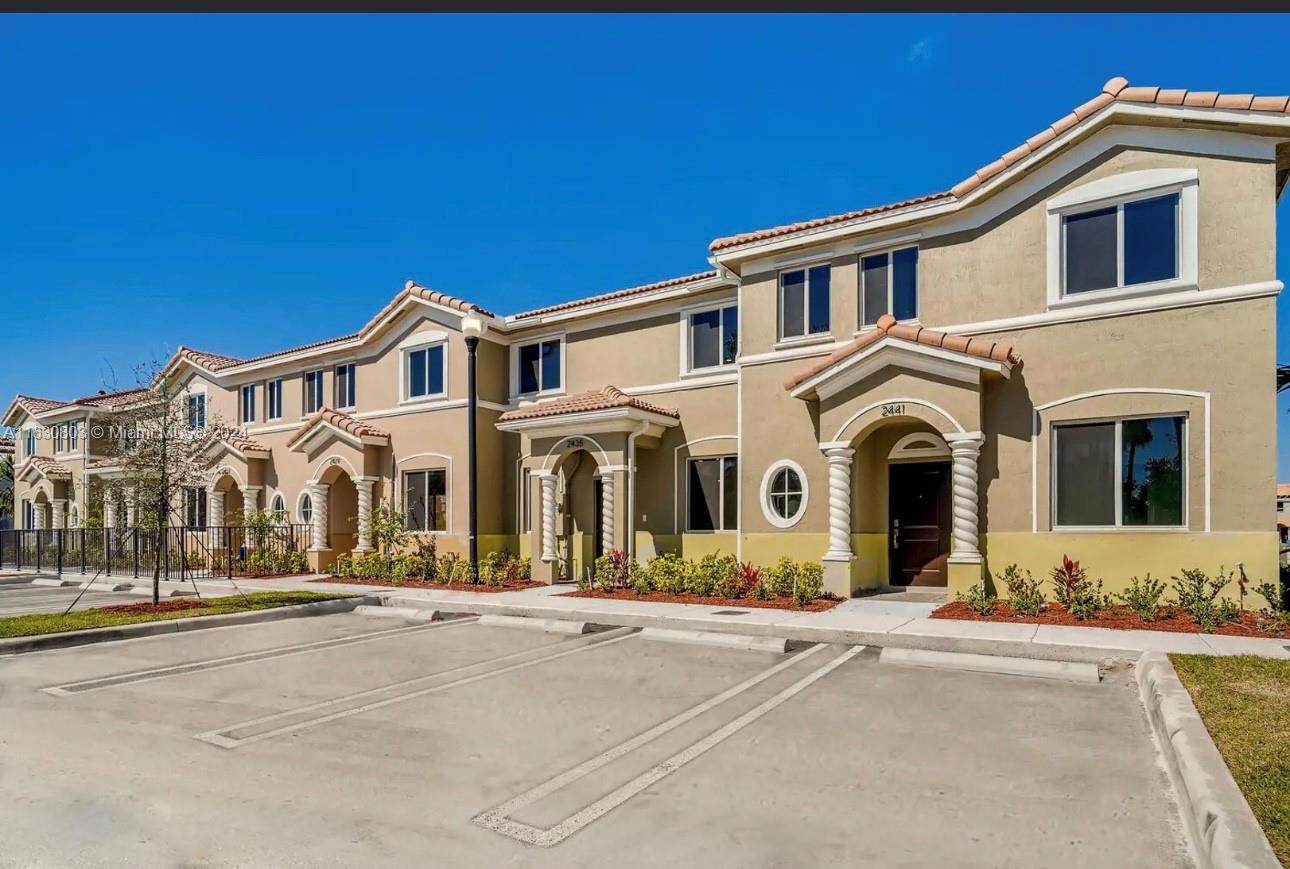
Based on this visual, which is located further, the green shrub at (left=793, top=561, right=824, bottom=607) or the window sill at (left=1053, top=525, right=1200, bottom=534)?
the green shrub at (left=793, top=561, right=824, bottom=607)

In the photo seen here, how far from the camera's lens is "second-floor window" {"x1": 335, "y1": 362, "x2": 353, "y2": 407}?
23422mm

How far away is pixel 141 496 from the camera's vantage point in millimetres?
14828

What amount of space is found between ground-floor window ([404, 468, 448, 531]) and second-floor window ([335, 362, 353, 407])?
3.88 meters

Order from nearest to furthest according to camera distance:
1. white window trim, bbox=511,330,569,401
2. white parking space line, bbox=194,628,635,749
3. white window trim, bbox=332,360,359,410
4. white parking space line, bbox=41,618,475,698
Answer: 1. white parking space line, bbox=194,628,635,749
2. white parking space line, bbox=41,618,475,698
3. white window trim, bbox=511,330,569,401
4. white window trim, bbox=332,360,359,410

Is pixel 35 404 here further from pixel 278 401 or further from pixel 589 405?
pixel 589 405

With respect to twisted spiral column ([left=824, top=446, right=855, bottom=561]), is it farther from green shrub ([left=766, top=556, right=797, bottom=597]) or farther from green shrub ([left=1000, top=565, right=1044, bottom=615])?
green shrub ([left=1000, top=565, right=1044, bottom=615])

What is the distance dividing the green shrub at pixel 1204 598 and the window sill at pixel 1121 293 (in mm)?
4249

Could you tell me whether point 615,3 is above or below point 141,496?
Answer: above

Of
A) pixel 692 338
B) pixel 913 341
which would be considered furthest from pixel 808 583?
pixel 692 338

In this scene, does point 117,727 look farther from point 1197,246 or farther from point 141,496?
point 1197,246

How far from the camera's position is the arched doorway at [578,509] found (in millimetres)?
18484

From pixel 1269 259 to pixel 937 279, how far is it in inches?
188

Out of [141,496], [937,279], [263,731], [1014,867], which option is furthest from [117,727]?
[937,279]

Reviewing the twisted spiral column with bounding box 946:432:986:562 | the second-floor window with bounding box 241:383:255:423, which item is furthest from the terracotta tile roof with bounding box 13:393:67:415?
the twisted spiral column with bounding box 946:432:986:562
